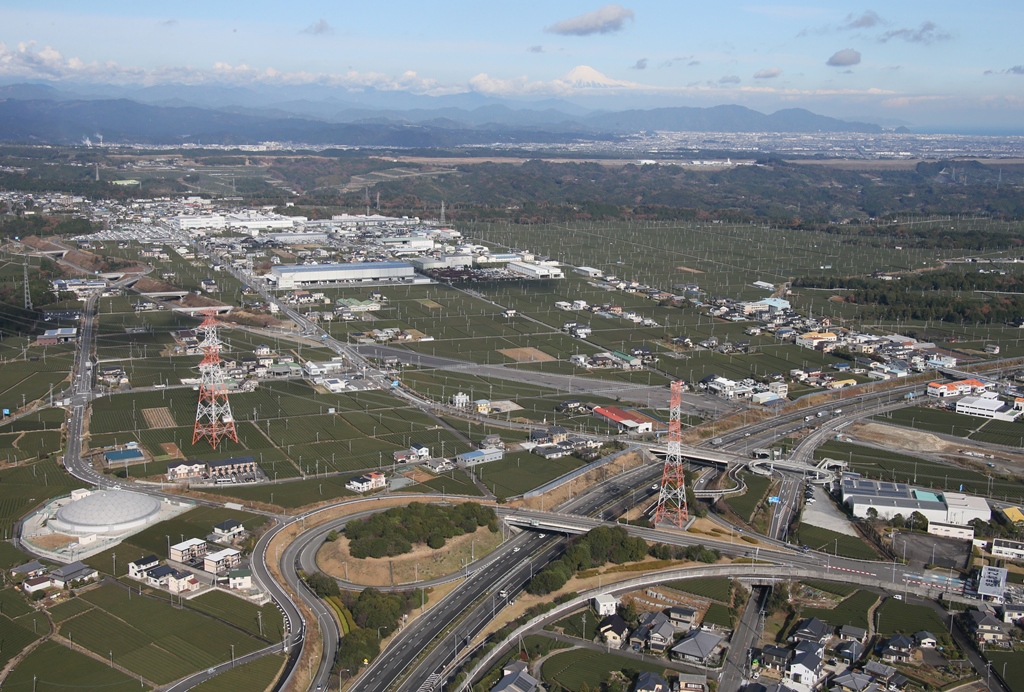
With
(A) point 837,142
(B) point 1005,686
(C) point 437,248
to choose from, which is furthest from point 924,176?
(B) point 1005,686

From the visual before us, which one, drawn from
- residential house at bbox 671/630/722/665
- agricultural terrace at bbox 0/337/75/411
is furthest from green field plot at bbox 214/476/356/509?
residential house at bbox 671/630/722/665

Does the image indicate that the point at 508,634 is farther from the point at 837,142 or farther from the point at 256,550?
the point at 837,142

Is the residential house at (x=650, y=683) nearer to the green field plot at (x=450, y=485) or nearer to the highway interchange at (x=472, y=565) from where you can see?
the highway interchange at (x=472, y=565)

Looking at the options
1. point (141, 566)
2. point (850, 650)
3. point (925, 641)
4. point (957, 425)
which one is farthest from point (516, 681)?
point (957, 425)

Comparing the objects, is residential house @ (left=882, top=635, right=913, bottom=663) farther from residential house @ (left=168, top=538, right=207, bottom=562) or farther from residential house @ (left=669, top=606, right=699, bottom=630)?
residential house @ (left=168, top=538, right=207, bottom=562)

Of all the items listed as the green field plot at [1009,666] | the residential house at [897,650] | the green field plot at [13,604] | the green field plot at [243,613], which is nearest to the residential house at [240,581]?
the green field plot at [243,613]

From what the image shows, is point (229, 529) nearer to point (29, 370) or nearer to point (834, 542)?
point (834, 542)
